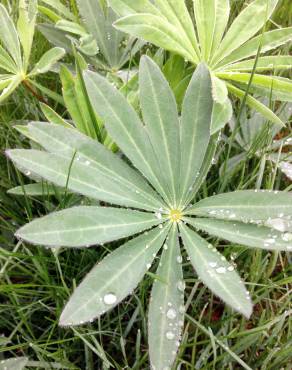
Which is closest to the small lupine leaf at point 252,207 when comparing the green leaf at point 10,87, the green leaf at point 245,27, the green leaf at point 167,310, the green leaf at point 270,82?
the green leaf at point 167,310

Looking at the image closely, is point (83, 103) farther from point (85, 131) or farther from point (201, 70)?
point (201, 70)

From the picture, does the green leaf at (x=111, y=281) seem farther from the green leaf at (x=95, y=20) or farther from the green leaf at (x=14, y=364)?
the green leaf at (x=95, y=20)

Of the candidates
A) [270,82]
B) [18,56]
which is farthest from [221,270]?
[18,56]

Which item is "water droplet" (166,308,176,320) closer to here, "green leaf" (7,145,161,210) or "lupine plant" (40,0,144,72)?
"green leaf" (7,145,161,210)

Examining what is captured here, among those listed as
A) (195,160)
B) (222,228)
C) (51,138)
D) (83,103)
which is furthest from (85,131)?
(222,228)

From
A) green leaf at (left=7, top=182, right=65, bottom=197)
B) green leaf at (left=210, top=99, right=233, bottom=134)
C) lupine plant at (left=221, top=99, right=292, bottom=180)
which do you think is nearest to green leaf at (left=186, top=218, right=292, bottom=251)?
green leaf at (left=210, top=99, right=233, bottom=134)

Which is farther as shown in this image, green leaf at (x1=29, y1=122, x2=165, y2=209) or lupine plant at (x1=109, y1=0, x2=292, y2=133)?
lupine plant at (x1=109, y1=0, x2=292, y2=133)

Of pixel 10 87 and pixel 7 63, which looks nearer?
pixel 10 87

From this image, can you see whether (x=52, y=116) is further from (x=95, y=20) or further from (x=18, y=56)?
(x=95, y=20)
